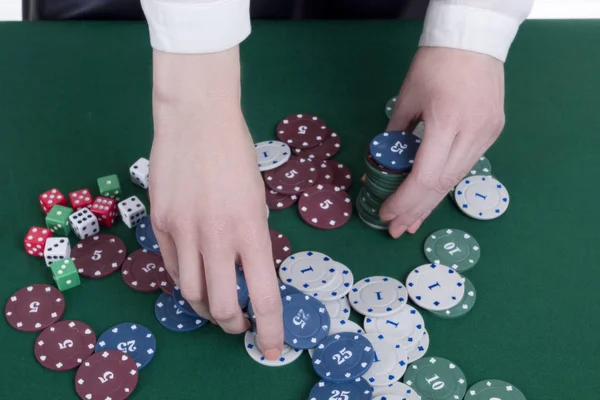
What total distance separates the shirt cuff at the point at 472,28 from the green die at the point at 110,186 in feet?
2.31

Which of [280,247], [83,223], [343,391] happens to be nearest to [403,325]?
[343,391]

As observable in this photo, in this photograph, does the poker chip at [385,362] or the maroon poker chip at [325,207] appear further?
the maroon poker chip at [325,207]

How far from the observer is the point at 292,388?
143cm

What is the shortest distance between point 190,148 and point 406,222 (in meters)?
0.51

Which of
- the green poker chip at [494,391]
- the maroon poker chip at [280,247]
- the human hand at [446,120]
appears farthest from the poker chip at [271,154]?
the green poker chip at [494,391]

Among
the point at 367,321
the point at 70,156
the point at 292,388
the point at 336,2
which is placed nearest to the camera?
the point at 292,388

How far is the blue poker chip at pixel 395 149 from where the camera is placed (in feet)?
5.18

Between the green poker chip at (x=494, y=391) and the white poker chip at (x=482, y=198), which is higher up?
the white poker chip at (x=482, y=198)

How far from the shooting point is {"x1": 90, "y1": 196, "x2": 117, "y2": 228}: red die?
1.66m

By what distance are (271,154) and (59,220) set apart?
1.53 feet

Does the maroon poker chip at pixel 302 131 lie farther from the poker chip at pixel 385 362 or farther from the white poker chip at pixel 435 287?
the poker chip at pixel 385 362

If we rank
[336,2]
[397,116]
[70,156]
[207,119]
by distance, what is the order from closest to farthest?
[207,119]
[397,116]
[70,156]
[336,2]

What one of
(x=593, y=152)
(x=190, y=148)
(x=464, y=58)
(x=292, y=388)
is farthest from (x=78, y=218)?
(x=593, y=152)

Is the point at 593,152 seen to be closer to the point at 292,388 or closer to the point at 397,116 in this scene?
the point at 397,116
